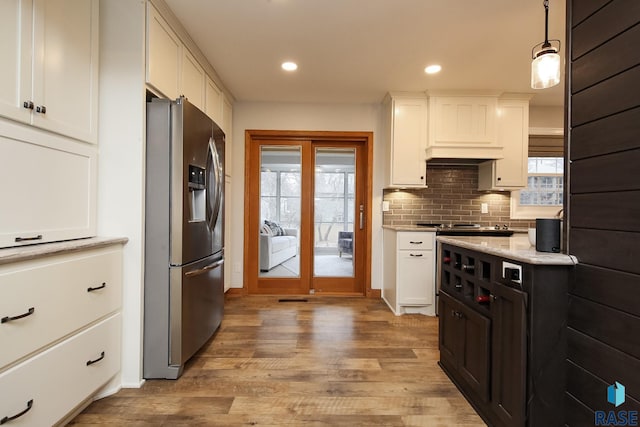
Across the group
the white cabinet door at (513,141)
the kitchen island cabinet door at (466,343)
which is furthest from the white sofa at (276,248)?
the white cabinet door at (513,141)

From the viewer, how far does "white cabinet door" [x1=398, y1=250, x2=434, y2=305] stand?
325 centimetres

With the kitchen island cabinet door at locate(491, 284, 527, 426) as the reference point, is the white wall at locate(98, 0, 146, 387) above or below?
above

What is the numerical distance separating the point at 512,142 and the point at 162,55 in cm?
351

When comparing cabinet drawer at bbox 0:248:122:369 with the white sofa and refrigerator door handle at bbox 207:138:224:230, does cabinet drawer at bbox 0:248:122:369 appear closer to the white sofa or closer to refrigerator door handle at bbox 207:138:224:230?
refrigerator door handle at bbox 207:138:224:230

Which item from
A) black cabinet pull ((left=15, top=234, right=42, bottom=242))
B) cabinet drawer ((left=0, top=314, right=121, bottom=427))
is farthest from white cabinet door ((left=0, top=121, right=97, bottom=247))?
cabinet drawer ((left=0, top=314, right=121, bottom=427))

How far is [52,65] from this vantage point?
1.48 metres

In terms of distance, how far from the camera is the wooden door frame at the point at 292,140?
3.88 m

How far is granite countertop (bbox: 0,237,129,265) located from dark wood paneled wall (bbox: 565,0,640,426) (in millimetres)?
2146

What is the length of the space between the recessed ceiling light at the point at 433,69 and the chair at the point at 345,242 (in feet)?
6.67

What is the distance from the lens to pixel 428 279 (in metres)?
3.25

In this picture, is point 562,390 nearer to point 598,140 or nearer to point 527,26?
point 598,140

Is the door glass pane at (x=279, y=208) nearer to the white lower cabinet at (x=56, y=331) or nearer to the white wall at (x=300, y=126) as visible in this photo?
the white wall at (x=300, y=126)

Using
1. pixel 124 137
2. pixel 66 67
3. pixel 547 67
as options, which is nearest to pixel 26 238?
pixel 124 137

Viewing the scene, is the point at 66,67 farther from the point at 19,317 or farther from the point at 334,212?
the point at 334,212
